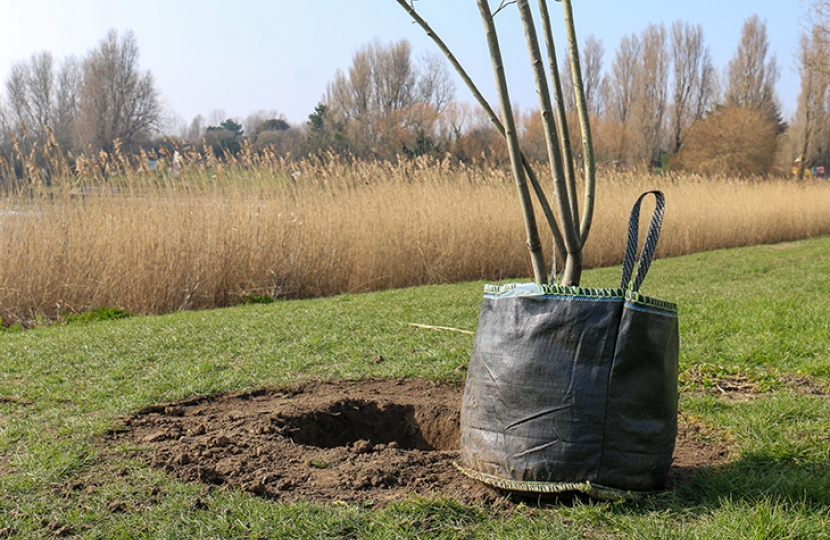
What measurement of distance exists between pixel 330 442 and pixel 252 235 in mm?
5682

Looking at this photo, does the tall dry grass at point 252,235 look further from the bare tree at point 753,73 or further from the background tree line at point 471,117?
the bare tree at point 753,73

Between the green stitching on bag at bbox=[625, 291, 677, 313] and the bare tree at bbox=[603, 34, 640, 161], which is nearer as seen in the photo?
the green stitching on bag at bbox=[625, 291, 677, 313]

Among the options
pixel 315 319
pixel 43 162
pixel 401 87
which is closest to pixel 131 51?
pixel 401 87

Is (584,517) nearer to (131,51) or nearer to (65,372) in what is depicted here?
(65,372)

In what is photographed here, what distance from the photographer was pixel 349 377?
3.68 metres

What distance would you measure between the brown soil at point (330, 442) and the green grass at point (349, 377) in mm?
105

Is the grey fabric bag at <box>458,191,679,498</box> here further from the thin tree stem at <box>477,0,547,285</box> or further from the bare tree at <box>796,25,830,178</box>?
the bare tree at <box>796,25,830,178</box>

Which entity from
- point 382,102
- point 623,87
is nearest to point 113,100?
point 382,102

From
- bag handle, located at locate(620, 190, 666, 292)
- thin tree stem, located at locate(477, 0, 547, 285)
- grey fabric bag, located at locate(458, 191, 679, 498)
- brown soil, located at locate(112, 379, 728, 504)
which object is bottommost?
brown soil, located at locate(112, 379, 728, 504)

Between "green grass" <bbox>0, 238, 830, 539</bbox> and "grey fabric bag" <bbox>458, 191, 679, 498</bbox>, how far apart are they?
12 centimetres

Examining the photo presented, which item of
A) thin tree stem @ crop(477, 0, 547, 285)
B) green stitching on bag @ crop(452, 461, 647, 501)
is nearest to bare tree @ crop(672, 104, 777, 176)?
thin tree stem @ crop(477, 0, 547, 285)

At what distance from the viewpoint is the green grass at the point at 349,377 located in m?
1.92


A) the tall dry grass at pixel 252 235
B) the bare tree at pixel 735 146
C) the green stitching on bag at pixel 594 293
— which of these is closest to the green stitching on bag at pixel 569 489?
the green stitching on bag at pixel 594 293

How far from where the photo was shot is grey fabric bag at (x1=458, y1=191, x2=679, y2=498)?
1985 mm
